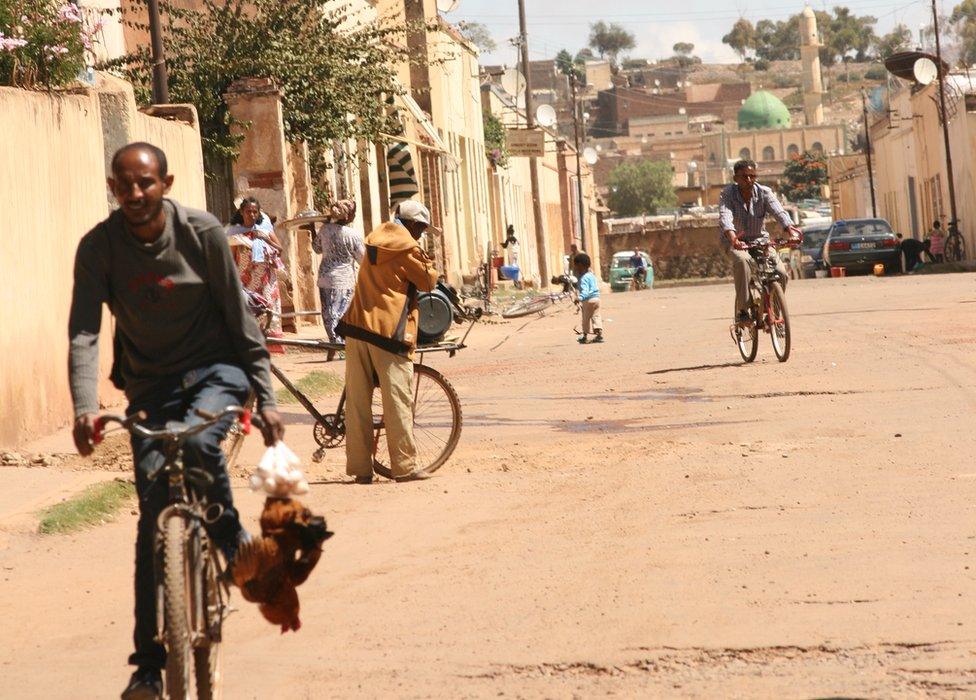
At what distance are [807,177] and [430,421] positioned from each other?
122m

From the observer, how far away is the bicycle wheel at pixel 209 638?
16.5 ft

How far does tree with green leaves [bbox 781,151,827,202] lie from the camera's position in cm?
12825

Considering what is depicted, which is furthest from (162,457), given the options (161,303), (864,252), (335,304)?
(864,252)

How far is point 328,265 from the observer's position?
18641 mm

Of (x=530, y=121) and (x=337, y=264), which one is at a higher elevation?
(x=530, y=121)

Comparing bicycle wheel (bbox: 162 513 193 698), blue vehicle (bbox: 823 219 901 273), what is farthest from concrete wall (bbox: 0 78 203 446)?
blue vehicle (bbox: 823 219 901 273)

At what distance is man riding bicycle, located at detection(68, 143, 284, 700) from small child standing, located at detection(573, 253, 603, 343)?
1537 centimetres

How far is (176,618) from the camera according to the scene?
4762 millimetres

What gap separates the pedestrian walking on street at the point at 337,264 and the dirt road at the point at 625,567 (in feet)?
15.2

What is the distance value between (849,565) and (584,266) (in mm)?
14738

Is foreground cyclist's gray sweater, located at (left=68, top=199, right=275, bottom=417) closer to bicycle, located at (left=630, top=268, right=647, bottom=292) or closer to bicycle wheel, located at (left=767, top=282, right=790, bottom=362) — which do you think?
bicycle wheel, located at (left=767, top=282, right=790, bottom=362)

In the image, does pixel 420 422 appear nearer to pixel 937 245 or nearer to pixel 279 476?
pixel 279 476

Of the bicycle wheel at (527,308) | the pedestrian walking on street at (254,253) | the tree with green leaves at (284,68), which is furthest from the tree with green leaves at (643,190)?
the pedestrian walking on street at (254,253)

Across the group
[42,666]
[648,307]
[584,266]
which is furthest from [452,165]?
[42,666]
